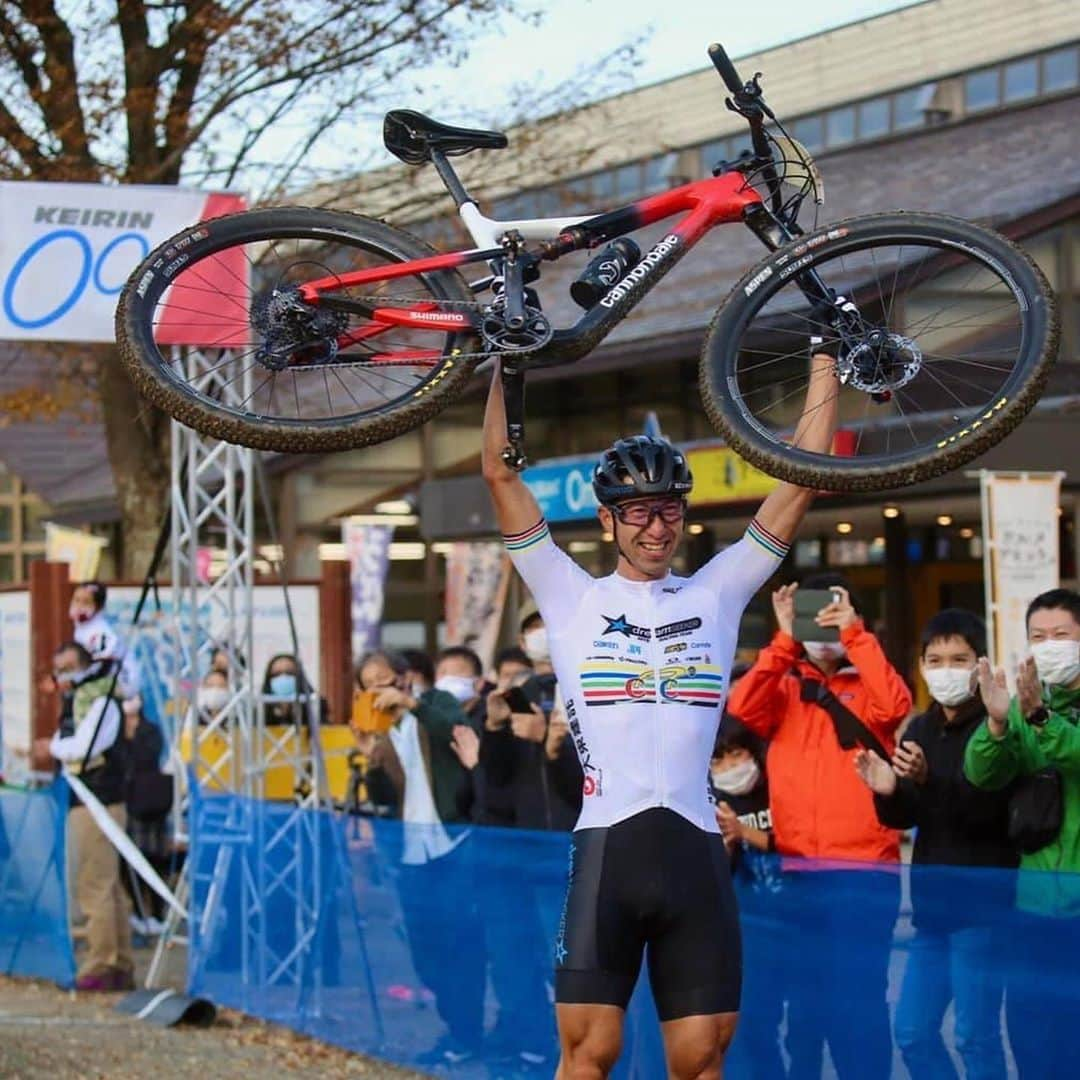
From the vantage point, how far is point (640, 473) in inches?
174

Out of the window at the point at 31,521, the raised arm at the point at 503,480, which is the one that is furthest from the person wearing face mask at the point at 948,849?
the window at the point at 31,521

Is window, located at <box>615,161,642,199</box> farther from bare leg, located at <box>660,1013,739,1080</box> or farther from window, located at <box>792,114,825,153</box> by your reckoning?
bare leg, located at <box>660,1013,739,1080</box>

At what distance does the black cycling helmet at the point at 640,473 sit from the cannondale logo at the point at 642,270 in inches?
13.0

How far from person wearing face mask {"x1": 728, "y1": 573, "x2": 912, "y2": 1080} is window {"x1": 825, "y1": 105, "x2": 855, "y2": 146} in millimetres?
18054

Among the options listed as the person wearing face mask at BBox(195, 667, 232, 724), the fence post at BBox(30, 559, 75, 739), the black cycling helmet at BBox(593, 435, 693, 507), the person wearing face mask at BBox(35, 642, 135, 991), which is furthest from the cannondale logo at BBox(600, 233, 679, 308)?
the fence post at BBox(30, 559, 75, 739)

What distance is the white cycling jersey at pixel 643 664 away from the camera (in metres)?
4.27

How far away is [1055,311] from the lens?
414 centimetres

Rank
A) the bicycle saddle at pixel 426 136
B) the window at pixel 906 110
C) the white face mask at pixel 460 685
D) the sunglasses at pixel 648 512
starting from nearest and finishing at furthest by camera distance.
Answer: the sunglasses at pixel 648 512 < the bicycle saddle at pixel 426 136 < the white face mask at pixel 460 685 < the window at pixel 906 110

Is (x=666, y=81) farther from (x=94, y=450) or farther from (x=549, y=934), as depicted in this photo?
(x=549, y=934)

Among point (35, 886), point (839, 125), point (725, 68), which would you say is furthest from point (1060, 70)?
point (725, 68)

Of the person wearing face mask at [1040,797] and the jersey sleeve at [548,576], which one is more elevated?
the jersey sleeve at [548,576]

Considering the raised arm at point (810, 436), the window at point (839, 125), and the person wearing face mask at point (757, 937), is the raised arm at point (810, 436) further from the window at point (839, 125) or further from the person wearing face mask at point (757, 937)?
the window at point (839, 125)

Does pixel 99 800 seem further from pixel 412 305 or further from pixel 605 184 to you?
pixel 605 184

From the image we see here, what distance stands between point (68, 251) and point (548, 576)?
474cm
